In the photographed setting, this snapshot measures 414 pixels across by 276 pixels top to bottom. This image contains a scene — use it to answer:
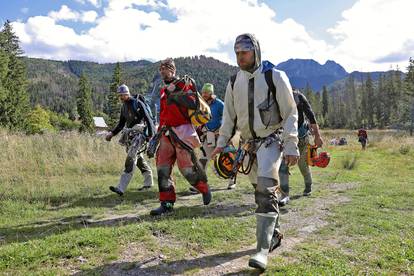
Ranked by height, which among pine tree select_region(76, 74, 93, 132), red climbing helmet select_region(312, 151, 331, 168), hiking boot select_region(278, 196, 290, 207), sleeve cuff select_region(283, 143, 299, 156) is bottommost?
hiking boot select_region(278, 196, 290, 207)

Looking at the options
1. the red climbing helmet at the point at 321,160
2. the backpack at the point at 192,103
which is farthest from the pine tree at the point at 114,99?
the backpack at the point at 192,103

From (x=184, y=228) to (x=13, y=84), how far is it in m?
52.2

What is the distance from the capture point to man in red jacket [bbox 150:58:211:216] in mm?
6523

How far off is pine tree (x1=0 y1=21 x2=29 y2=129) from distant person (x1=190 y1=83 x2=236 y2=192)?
147ft

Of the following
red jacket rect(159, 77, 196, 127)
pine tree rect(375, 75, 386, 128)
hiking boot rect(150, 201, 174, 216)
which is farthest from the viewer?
pine tree rect(375, 75, 386, 128)

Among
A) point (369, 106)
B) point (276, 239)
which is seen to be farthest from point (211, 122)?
point (369, 106)

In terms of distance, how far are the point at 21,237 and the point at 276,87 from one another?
3.94 metres

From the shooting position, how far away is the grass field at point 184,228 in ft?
14.2

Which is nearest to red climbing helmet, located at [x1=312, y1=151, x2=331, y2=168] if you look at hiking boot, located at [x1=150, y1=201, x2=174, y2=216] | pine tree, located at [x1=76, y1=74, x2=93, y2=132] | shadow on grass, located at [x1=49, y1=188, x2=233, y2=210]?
shadow on grass, located at [x1=49, y1=188, x2=233, y2=210]

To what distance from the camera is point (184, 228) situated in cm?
539

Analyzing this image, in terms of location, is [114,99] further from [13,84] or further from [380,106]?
[380,106]

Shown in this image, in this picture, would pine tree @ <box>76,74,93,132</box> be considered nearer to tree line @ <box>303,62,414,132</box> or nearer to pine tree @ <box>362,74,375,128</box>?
tree line @ <box>303,62,414,132</box>

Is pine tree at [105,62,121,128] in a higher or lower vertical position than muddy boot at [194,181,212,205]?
higher

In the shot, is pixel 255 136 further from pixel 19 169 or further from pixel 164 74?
pixel 19 169
